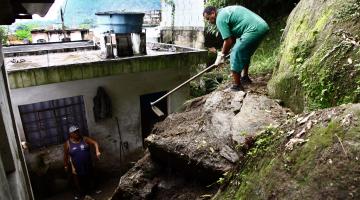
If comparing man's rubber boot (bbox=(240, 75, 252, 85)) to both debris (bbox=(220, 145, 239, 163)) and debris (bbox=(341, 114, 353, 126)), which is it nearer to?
debris (bbox=(220, 145, 239, 163))

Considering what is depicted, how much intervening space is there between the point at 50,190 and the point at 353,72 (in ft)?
30.4

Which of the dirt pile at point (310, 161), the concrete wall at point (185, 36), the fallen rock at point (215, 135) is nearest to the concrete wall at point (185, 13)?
the concrete wall at point (185, 36)

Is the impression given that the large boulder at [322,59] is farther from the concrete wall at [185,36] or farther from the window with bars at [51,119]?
the concrete wall at [185,36]

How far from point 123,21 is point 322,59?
7.37m

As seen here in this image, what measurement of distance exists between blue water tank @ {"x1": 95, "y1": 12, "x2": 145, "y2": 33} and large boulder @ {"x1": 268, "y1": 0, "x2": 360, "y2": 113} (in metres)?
5.92

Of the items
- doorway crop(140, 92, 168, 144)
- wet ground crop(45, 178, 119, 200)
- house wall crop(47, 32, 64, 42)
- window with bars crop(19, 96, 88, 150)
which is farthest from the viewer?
house wall crop(47, 32, 64, 42)

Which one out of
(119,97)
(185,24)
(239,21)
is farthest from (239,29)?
(185,24)

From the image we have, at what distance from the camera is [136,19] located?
998 cm

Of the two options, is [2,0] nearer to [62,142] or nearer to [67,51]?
[62,142]

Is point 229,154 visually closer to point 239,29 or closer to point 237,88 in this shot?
point 237,88

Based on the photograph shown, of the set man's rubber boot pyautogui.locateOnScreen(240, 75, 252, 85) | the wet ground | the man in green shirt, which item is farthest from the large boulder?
the wet ground

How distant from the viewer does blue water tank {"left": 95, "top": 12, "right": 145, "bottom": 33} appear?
31.9ft

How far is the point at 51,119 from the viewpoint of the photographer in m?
9.09

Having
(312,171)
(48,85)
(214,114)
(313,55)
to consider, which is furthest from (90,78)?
(312,171)
